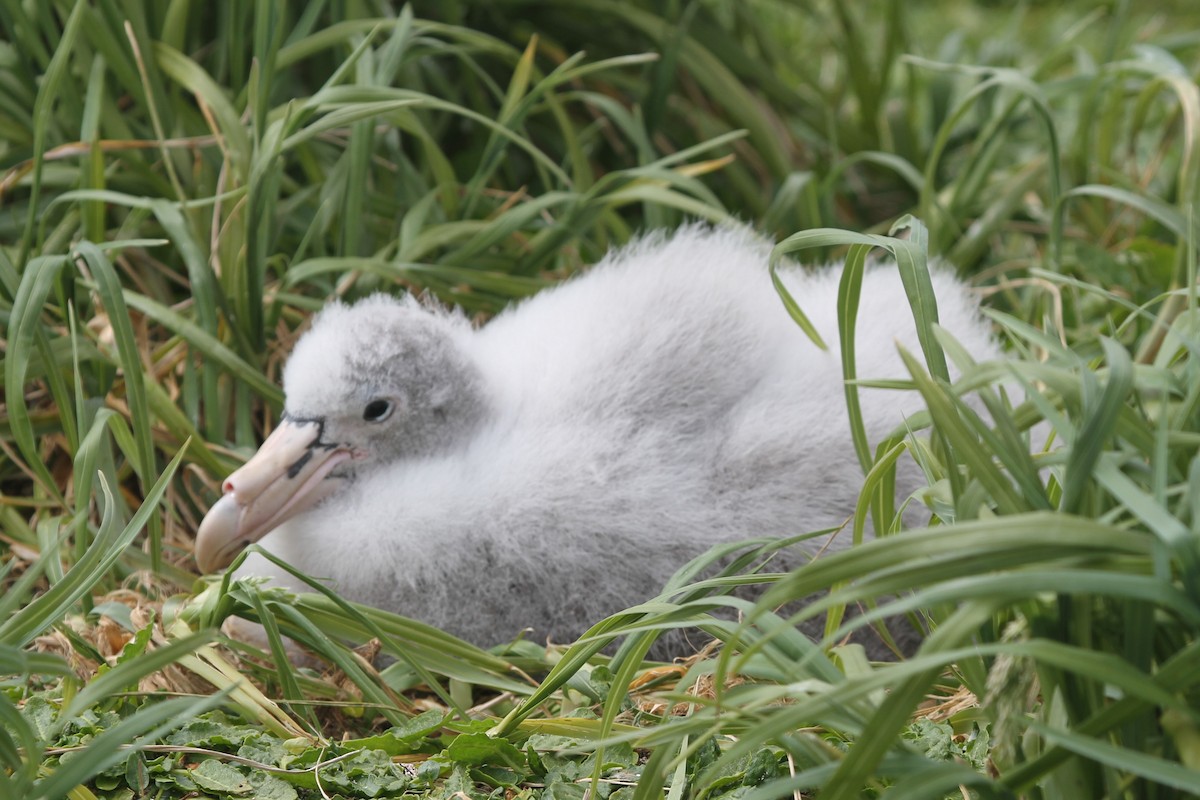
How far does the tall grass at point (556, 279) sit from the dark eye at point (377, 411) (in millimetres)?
331

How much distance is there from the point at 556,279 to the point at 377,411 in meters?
0.81

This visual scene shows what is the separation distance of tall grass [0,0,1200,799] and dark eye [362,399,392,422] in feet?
1.09

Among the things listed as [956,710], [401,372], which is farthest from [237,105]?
[956,710]

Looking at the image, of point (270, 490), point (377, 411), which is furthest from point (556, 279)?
point (270, 490)

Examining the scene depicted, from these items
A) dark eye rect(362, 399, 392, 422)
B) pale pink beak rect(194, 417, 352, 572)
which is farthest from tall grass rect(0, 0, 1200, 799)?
dark eye rect(362, 399, 392, 422)

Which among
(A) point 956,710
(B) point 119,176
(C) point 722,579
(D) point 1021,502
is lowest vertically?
(A) point 956,710

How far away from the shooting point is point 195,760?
Answer: 151 centimetres

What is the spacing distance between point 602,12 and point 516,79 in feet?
2.12

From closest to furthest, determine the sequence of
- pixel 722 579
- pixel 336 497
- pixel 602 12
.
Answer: pixel 722 579
pixel 336 497
pixel 602 12

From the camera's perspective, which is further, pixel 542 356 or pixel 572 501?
pixel 542 356

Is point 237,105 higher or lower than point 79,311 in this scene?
higher

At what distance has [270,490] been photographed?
1.96 m

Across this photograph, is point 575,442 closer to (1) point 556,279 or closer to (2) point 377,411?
(2) point 377,411

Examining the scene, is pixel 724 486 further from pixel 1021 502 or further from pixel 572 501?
pixel 1021 502
